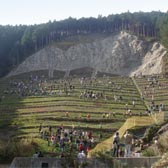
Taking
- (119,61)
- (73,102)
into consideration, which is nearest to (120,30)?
(119,61)

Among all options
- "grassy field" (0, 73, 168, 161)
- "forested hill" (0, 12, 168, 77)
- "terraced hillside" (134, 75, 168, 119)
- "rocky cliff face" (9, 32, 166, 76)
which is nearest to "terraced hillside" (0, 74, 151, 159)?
"grassy field" (0, 73, 168, 161)

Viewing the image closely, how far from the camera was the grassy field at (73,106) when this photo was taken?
55.0 m

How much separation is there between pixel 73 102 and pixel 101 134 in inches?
925

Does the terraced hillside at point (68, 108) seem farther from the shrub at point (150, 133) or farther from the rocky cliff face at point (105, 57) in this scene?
the rocky cliff face at point (105, 57)

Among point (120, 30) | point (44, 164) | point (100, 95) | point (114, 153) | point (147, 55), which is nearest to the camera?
point (44, 164)

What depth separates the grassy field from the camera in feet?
180

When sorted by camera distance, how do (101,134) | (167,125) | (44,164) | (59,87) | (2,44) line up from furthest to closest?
1. (2,44)
2. (59,87)
3. (101,134)
4. (167,125)
5. (44,164)

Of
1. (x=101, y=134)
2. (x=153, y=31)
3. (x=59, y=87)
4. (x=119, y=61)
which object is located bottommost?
(x=101, y=134)

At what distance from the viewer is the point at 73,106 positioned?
71.5 metres

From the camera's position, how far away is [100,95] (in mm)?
79500

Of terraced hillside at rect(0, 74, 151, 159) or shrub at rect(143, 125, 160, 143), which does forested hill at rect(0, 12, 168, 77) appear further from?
shrub at rect(143, 125, 160, 143)

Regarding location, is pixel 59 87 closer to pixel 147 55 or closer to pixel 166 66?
pixel 166 66

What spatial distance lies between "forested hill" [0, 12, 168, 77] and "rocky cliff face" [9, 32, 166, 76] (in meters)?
4.19

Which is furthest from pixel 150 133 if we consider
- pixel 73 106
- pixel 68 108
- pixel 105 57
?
pixel 105 57
